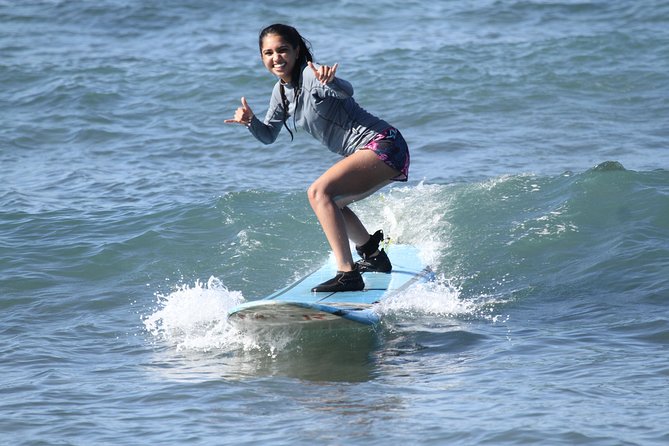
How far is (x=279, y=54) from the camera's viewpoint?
6.92m

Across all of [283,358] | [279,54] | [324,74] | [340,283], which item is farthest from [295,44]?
[283,358]

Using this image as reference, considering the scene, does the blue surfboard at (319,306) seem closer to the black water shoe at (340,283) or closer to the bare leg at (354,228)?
the black water shoe at (340,283)

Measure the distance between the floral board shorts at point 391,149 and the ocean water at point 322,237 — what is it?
1.09m

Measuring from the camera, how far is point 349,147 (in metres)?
7.28

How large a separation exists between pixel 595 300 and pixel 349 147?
8.32ft

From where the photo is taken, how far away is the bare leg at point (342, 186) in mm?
7129

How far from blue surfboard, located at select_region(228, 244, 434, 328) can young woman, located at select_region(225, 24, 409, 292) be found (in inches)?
6.1

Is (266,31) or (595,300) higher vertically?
(266,31)

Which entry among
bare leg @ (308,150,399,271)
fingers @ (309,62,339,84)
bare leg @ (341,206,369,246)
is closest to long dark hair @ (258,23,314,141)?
fingers @ (309,62,339,84)

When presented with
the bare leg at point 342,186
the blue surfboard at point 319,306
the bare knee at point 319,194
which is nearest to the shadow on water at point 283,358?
the blue surfboard at point 319,306

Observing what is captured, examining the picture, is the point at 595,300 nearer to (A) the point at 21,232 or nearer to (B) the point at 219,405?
(B) the point at 219,405

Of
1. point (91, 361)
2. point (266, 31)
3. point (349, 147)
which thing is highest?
point (266, 31)

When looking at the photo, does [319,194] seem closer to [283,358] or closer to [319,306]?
[319,306]

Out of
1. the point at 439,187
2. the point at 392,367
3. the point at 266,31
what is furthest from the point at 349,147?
the point at 439,187
